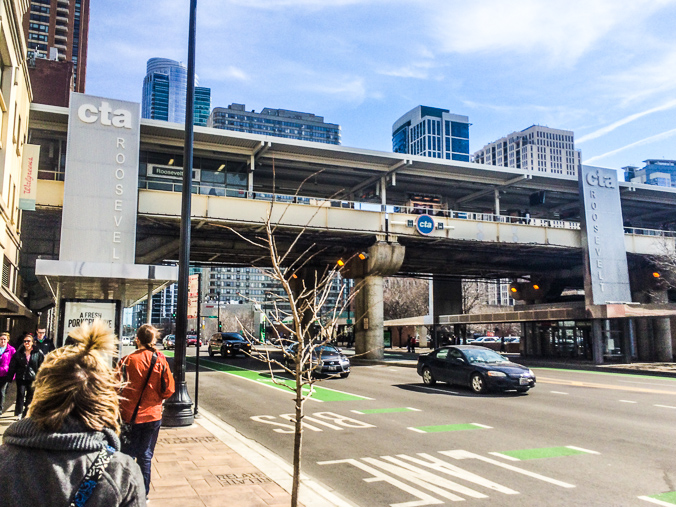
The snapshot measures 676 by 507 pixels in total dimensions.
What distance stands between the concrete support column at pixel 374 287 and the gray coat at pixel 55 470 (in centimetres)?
3130

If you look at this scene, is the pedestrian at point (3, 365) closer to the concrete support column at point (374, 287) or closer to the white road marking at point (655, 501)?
the white road marking at point (655, 501)

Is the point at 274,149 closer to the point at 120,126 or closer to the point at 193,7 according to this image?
the point at 120,126

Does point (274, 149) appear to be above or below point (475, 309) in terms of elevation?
above

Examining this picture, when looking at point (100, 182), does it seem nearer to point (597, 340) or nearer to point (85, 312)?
point (85, 312)

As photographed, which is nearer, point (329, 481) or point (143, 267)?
point (329, 481)

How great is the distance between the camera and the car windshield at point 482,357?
17312 millimetres

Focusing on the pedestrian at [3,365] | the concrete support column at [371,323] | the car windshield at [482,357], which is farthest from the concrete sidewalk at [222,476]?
the concrete support column at [371,323]

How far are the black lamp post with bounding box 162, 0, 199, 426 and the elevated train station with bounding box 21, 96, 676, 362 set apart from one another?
12.6 m

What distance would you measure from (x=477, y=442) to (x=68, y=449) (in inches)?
339

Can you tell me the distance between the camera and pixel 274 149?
33.2 metres

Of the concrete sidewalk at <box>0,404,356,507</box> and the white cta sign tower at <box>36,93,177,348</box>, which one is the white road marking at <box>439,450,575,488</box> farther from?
the white cta sign tower at <box>36,93,177,348</box>

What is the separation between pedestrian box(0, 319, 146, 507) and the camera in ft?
6.57

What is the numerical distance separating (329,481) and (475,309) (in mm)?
90729

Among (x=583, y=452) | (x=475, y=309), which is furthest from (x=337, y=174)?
(x=475, y=309)
